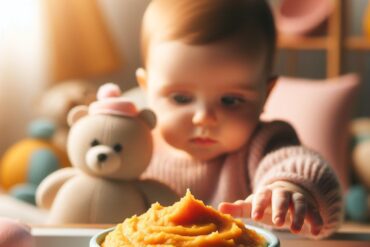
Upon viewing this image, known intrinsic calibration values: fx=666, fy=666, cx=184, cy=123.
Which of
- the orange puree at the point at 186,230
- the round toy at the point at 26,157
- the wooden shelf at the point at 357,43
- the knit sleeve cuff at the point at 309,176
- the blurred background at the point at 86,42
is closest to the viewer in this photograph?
the orange puree at the point at 186,230

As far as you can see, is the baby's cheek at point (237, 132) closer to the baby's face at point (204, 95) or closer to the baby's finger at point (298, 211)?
the baby's face at point (204, 95)

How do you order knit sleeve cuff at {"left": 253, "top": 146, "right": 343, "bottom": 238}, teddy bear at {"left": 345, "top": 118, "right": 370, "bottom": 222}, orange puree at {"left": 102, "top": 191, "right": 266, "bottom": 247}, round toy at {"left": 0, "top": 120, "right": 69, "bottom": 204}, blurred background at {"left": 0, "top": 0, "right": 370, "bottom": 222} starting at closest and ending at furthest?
orange puree at {"left": 102, "top": 191, "right": 266, "bottom": 247}
knit sleeve cuff at {"left": 253, "top": 146, "right": 343, "bottom": 238}
round toy at {"left": 0, "top": 120, "right": 69, "bottom": 204}
teddy bear at {"left": 345, "top": 118, "right": 370, "bottom": 222}
blurred background at {"left": 0, "top": 0, "right": 370, "bottom": 222}

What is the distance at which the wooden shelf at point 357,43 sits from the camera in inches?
47.2

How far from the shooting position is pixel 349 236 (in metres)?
0.37

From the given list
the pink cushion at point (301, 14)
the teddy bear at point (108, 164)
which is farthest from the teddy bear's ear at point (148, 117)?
the pink cushion at point (301, 14)

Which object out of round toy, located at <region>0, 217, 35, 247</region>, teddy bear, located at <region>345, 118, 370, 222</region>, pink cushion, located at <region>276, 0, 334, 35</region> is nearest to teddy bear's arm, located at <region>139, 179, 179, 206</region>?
round toy, located at <region>0, 217, 35, 247</region>

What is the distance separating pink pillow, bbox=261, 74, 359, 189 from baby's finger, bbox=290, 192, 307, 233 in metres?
0.45

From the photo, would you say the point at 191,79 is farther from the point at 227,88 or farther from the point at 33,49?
the point at 33,49

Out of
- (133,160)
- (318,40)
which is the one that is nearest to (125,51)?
(318,40)

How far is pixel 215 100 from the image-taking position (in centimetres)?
45

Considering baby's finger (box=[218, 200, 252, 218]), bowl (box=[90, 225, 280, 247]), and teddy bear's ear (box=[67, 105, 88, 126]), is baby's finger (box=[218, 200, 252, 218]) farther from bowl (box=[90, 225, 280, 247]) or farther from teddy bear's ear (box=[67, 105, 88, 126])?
teddy bear's ear (box=[67, 105, 88, 126])

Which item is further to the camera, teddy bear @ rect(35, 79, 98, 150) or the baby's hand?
teddy bear @ rect(35, 79, 98, 150)

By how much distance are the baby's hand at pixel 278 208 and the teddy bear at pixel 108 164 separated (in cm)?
9

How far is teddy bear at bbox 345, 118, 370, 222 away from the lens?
96 centimetres
